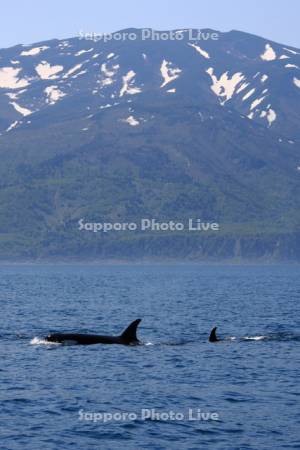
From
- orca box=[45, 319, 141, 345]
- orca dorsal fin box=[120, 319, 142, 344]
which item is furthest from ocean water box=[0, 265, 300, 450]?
orca dorsal fin box=[120, 319, 142, 344]

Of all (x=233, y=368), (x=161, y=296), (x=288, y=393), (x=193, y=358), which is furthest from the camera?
(x=161, y=296)

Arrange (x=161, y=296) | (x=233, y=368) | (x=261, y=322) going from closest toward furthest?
(x=233, y=368)
(x=261, y=322)
(x=161, y=296)

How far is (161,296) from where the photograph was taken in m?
169

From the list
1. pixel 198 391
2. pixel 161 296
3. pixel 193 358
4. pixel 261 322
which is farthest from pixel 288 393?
pixel 161 296

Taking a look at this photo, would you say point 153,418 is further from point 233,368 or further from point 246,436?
point 233,368

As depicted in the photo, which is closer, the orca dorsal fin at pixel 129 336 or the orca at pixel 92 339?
the orca at pixel 92 339

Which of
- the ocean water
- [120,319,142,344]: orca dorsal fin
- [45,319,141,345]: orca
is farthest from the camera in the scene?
[120,319,142,344]: orca dorsal fin

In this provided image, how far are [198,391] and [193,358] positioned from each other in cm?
1313

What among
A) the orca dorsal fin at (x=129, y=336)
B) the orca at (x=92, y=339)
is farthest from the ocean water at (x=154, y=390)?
the orca dorsal fin at (x=129, y=336)

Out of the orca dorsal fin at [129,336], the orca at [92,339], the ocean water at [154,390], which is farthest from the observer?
the orca dorsal fin at [129,336]

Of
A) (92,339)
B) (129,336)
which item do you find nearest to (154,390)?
(92,339)

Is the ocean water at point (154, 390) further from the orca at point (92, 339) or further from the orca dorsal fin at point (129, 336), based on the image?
the orca dorsal fin at point (129, 336)

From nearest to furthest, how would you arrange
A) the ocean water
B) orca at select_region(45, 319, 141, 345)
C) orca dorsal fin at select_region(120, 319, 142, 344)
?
1. the ocean water
2. orca at select_region(45, 319, 141, 345)
3. orca dorsal fin at select_region(120, 319, 142, 344)

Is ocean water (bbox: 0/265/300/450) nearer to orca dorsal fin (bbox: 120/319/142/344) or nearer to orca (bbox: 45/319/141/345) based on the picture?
orca (bbox: 45/319/141/345)
